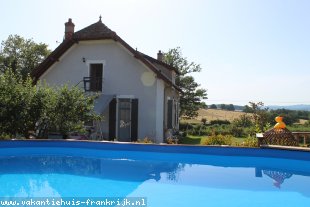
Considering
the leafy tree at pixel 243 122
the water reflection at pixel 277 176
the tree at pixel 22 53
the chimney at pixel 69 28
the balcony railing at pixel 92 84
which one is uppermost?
the tree at pixel 22 53

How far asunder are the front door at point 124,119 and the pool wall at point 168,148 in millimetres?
7527

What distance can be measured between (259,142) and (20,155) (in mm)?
10946

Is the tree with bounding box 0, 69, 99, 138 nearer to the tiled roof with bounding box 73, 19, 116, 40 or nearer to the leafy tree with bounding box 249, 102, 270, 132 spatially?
the tiled roof with bounding box 73, 19, 116, 40

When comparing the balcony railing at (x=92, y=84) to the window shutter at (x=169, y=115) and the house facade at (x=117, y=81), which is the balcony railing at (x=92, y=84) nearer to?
the house facade at (x=117, y=81)

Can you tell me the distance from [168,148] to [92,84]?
10698mm

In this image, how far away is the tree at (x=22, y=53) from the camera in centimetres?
5009

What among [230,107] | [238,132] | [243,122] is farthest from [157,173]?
[230,107]

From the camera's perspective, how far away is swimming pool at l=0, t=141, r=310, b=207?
30.0 feet

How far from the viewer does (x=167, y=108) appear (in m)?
25.5

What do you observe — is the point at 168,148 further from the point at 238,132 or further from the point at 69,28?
the point at 238,132

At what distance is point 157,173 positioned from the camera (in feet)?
40.5

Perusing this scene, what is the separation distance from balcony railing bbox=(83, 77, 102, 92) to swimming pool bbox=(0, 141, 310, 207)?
842 centimetres

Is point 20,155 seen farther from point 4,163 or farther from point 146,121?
Result: point 146,121

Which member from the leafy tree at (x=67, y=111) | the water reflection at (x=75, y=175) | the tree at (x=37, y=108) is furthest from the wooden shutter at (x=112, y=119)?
the water reflection at (x=75, y=175)
